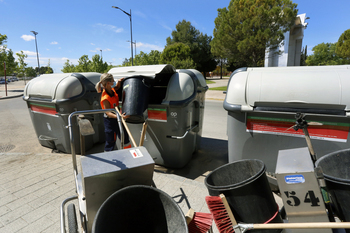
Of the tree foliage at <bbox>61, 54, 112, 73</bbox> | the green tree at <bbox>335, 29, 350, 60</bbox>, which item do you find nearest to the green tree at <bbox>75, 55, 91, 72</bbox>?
the tree foliage at <bbox>61, 54, 112, 73</bbox>

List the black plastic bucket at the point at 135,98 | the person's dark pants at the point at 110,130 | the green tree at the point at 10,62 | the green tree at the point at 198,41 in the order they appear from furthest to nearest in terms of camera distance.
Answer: the green tree at the point at 198,41
the green tree at the point at 10,62
the person's dark pants at the point at 110,130
the black plastic bucket at the point at 135,98

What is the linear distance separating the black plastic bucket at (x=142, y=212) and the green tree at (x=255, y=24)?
1900 centimetres

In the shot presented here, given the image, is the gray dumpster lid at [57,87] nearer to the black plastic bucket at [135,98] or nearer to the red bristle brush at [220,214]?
the black plastic bucket at [135,98]

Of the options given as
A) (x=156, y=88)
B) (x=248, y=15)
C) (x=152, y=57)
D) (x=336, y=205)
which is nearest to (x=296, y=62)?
(x=248, y=15)

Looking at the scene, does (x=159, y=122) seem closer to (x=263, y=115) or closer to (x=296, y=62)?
(x=263, y=115)

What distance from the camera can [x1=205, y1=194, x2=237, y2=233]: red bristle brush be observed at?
1631 mm

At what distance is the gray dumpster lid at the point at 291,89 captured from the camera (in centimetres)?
245

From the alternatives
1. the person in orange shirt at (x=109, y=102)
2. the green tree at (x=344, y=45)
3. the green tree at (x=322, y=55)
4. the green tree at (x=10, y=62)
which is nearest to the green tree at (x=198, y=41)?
the green tree at (x=344, y=45)

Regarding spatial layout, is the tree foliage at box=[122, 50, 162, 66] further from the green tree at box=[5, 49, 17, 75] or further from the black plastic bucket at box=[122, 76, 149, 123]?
the black plastic bucket at box=[122, 76, 149, 123]

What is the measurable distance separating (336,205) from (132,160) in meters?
1.56

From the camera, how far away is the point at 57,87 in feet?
14.6

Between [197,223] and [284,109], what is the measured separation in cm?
179

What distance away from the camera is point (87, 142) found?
16.2ft

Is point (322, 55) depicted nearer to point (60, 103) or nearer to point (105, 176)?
point (60, 103)
